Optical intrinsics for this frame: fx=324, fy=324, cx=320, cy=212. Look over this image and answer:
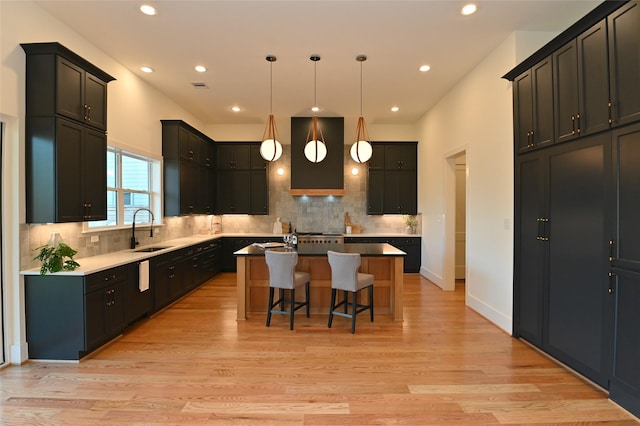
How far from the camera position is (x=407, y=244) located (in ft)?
22.8

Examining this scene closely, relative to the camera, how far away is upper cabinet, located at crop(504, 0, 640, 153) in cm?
222

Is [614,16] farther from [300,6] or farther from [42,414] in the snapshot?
[42,414]

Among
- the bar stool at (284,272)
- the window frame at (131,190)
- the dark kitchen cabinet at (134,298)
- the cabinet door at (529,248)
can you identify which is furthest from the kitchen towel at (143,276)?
the cabinet door at (529,248)

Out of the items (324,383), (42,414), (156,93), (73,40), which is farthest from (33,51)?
(324,383)

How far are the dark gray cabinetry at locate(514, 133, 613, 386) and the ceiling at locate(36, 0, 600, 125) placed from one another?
1.52m

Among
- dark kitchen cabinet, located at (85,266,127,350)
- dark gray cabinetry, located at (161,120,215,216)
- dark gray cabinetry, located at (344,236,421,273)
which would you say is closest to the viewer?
dark kitchen cabinet, located at (85,266,127,350)

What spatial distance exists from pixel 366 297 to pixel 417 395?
196cm

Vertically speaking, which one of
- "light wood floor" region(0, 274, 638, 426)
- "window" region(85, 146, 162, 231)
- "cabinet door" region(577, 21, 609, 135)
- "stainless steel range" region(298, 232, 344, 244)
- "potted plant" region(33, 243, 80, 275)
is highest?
"cabinet door" region(577, 21, 609, 135)

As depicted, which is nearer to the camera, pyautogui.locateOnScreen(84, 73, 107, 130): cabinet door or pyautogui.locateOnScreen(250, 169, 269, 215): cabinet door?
pyautogui.locateOnScreen(84, 73, 107, 130): cabinet door

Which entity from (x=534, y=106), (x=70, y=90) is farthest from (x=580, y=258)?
(x=70, y=90)

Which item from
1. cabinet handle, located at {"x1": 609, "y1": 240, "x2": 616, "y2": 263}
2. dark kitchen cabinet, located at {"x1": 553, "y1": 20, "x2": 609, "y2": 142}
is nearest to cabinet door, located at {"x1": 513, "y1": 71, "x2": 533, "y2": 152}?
dark kitchen cabinet, located at {"x1": 553, "y1": 20, "x2": 609, "y2": 142}

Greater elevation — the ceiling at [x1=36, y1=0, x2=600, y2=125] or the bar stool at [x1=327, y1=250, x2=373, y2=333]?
the ceiling at [x1=36, y1=0, x2=600, y2=125]

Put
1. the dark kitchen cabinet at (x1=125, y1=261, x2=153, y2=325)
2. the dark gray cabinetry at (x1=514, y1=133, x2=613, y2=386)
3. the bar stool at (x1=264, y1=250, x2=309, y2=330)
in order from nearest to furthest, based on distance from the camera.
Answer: the dark gray cabinetry at (x1=514, y1=133, x2=613, y2=386) < the dark kitchen cabinet at (x1=125, y1=261, x2=153, y2=325) < the bar stool at (x1=264, y1=250, x2=309, y2=330)

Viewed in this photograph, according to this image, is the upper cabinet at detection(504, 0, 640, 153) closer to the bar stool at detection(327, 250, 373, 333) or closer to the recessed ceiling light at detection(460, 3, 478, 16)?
the recessed ceiling light at detection(460, 3, 478, 16)
